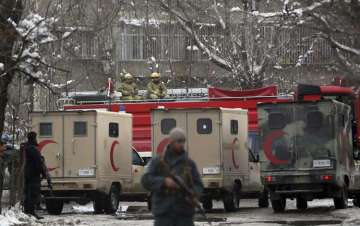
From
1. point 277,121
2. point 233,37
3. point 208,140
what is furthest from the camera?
point 233,37

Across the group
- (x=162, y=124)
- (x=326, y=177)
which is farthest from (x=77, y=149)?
(x=326, y=177)

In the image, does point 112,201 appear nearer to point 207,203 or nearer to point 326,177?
point 207,203

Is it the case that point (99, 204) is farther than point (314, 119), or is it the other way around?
point (99, 204)

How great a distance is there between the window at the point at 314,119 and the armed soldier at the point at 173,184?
13166 mm

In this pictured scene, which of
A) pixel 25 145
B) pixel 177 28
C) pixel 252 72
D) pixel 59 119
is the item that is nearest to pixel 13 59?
pixel 25 145

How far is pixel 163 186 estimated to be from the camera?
1204cm

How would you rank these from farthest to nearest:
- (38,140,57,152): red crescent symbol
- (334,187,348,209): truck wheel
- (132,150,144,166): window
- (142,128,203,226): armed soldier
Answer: (132,150,144,166): window < (38,140,57,152): red crescent symbol < (334,187,348,209): truck wheel < (142,128,203,226): armed soldier

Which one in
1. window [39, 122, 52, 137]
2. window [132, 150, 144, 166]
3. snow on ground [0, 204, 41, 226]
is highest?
window [39, 122, 52, 137]

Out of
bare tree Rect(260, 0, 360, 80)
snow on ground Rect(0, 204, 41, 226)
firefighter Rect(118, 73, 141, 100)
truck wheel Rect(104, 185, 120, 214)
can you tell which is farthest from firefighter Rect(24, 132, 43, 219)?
firefighter Rect(118, 73, 141, 100)

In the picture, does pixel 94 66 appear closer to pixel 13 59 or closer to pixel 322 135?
pixel 322 135

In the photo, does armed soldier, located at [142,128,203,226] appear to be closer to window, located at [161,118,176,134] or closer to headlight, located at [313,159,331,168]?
headlight, located at [313,159,331,168]

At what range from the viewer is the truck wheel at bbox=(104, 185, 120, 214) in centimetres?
2697

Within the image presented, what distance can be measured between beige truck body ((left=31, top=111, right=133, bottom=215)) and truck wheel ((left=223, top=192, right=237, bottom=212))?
2.96 m

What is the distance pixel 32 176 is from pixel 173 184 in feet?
39.4
